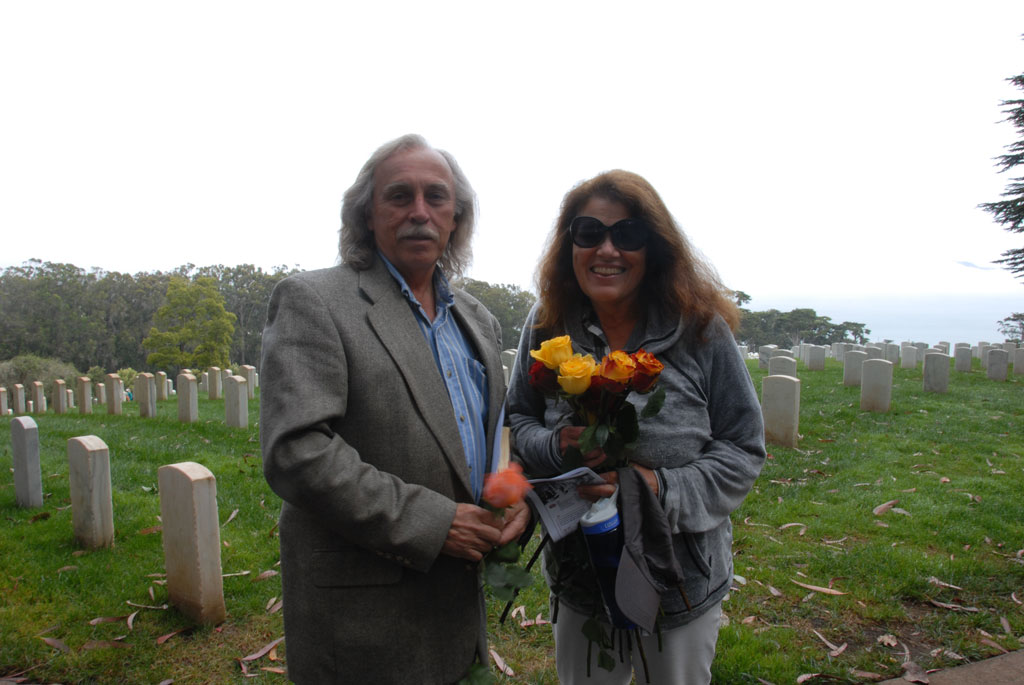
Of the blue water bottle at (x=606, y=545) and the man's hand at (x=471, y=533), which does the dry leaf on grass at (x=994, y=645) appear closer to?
the blue water bottle at (x=606, y=545)

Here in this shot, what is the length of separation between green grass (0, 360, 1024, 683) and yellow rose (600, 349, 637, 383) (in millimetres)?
1954

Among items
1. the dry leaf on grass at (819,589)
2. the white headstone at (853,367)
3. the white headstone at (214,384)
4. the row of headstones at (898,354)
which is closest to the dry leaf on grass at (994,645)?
the dry leaf on grass at (819,589)

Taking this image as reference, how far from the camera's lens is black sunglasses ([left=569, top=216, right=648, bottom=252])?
2.28 meters

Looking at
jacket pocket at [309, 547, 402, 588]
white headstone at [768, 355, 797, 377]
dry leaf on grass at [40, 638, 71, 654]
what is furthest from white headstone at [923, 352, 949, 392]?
dry leaf on grass at [40, 638, 71, 654]

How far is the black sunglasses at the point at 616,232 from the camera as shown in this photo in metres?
2.28

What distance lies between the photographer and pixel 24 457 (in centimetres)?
597

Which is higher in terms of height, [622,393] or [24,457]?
[622,393]

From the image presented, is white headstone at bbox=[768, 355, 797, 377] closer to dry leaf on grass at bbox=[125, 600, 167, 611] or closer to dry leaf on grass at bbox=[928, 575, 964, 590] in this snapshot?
dry leaf on grass at bbox=[928, 575, 964, 590]

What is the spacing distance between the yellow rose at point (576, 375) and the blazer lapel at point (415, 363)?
14.6 inches

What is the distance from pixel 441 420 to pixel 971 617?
414cm

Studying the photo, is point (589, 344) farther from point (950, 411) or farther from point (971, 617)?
point (950, 411)

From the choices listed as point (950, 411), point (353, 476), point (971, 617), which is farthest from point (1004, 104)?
point (353, 476)

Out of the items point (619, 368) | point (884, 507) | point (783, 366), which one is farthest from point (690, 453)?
point (783, 366)

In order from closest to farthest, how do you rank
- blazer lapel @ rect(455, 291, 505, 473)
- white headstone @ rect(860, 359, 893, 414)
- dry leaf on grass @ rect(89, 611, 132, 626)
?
blazer lapel @ rect(455, 291, 505, 473)
dry leaf on grass @ rect(89, 611, 132, 626)
white headstone @ rect(860, 359, 893, 414)
